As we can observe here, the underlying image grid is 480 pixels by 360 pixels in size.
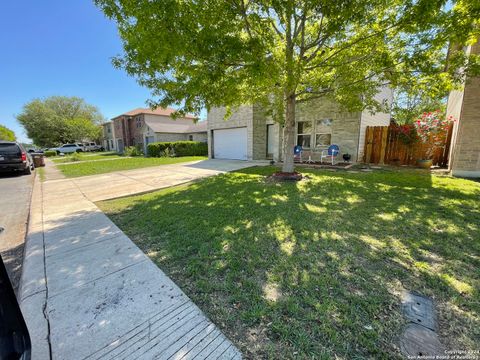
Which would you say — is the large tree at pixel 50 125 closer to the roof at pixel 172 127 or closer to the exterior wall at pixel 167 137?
the roof at pixel 172 127

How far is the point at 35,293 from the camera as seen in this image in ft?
7.47

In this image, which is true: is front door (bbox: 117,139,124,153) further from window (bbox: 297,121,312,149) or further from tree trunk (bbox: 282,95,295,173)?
tree trunk (bbox: 282,95,295,173)

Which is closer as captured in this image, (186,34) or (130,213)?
(186,34)

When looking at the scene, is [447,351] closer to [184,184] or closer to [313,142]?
[184,184]

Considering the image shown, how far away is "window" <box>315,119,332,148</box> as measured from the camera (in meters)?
11.2

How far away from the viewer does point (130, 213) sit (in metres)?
4.75

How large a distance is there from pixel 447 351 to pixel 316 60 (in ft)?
25.1

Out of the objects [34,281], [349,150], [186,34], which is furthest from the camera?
[349,150]

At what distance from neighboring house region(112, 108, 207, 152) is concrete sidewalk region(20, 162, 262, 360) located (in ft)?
63.2

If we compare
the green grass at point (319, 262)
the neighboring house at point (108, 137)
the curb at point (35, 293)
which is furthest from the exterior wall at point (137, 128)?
the curb at point (35, 293)

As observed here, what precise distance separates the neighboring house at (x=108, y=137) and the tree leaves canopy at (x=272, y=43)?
3724 cm

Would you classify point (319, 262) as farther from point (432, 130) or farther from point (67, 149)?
point (67, 149)

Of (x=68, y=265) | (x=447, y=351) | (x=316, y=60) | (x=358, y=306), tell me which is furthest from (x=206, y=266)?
(x=316, y=60)

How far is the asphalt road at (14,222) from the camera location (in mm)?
3006
